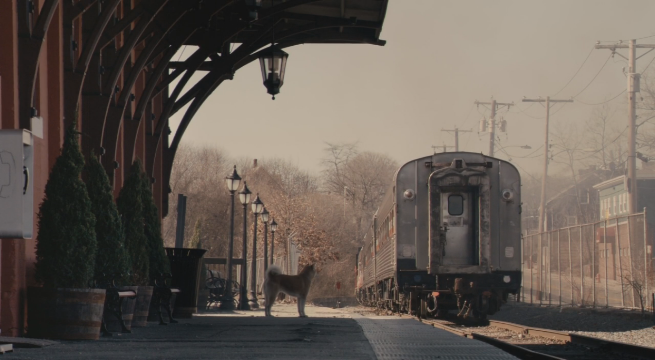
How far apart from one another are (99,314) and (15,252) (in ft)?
3.19

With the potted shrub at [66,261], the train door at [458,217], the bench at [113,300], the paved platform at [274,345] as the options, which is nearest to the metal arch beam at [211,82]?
the train door at [458,217]

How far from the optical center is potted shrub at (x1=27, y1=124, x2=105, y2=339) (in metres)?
9.80

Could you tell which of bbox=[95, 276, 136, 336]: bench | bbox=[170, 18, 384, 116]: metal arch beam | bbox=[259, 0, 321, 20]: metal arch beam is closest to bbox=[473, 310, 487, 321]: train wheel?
bbox=[170, 18, 384, 116]: metal arch beam

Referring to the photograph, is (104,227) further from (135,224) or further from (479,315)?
(479,315)

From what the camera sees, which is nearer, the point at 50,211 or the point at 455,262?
the point at 50,211

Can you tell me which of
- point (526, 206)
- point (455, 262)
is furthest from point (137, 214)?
point (526, 206)

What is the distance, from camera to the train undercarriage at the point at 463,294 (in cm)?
2106

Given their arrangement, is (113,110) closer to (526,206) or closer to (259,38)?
(259,38)

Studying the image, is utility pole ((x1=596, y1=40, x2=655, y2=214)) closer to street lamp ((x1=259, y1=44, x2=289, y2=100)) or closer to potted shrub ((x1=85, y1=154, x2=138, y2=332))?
street lamp ((x1=259, y1=44, x2=289, y2=100))

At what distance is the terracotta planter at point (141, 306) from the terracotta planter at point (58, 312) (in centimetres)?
290

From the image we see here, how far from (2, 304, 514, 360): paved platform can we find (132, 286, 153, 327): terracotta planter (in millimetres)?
247

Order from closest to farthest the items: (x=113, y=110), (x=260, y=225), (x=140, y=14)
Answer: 1. (x=140, y=14)
2. (x=113, y=110)
3. (x=260, y=225)

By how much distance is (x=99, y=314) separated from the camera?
10.1 m

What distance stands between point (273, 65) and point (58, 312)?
5.96 m
